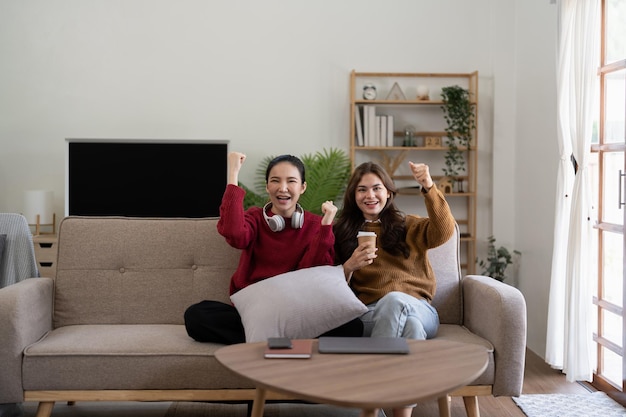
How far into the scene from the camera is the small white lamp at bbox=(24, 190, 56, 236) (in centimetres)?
471

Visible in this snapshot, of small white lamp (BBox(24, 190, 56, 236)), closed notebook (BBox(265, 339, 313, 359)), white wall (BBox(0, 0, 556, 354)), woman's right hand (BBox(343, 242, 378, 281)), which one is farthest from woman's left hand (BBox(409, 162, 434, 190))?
small white lamp (BBox(24, 190, 56, 236))

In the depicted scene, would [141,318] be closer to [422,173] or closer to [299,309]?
[299,309]

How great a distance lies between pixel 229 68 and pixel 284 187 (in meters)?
2.27

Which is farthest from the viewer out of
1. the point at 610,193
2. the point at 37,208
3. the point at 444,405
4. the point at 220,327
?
the point at 37,208

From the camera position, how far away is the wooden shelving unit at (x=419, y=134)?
4973mm

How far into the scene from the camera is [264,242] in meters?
2.96

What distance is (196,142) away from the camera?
4.75 meters

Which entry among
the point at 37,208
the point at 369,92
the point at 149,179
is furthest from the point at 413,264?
the point at 37,208

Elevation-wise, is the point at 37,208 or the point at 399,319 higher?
the point at 37,208

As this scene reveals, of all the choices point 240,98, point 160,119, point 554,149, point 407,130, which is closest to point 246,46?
point 240,98

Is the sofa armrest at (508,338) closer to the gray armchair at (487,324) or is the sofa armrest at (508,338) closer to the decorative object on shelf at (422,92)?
the gray armchair at (487,324)

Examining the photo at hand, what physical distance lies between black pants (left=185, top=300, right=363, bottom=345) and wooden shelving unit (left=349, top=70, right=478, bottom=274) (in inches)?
94.4

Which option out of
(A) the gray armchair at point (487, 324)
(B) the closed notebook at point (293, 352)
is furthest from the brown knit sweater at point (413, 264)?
(B) the closed notebook at point (293, 352)

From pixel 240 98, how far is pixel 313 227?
7.34 ft
